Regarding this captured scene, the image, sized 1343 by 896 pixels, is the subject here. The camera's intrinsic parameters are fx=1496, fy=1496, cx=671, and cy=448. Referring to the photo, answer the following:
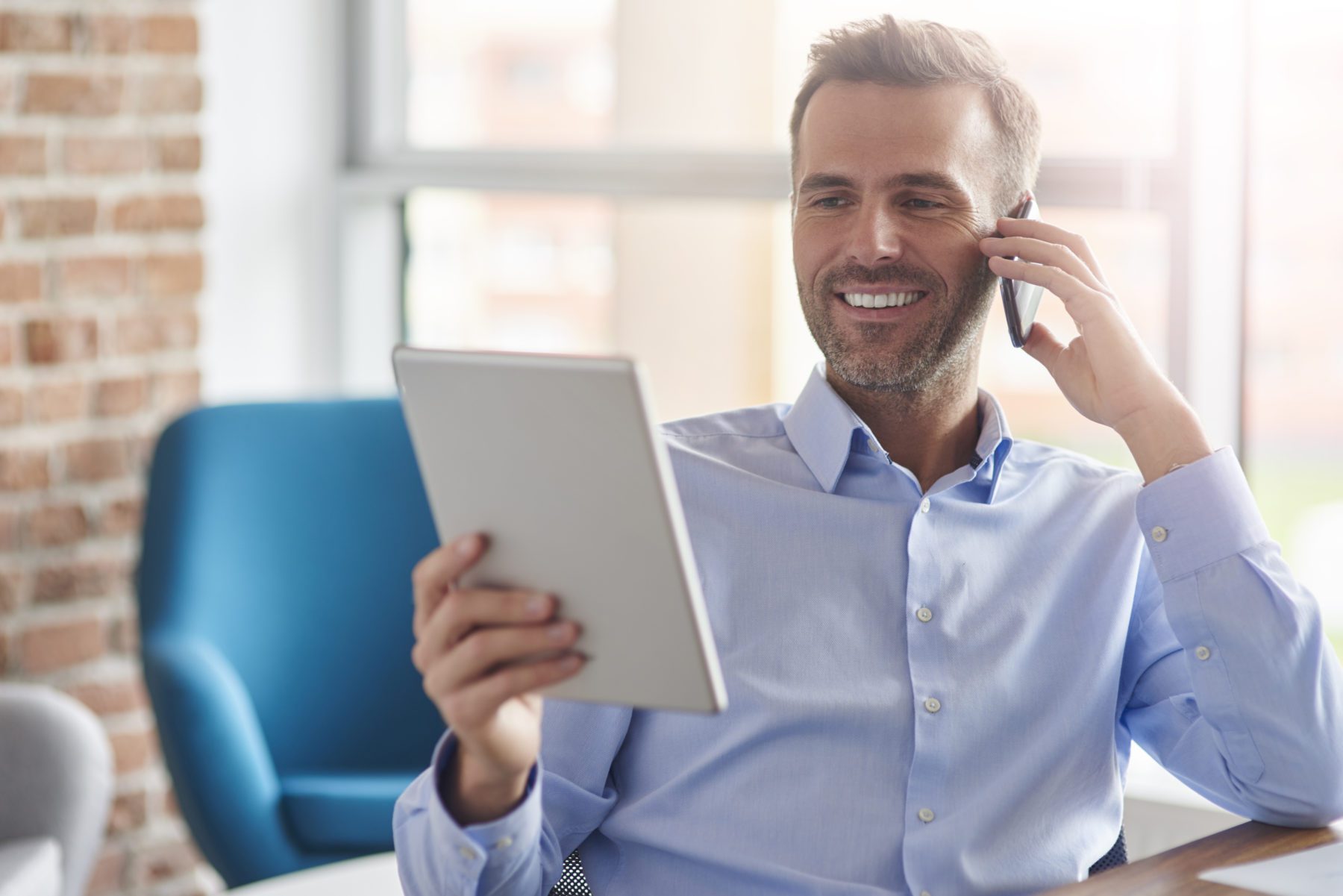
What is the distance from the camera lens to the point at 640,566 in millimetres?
975

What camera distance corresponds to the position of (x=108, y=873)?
276cm

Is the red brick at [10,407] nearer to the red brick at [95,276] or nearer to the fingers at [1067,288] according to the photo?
the red brick at [95,276]

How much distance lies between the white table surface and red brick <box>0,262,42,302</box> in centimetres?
122

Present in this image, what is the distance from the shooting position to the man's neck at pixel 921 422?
5.21ft

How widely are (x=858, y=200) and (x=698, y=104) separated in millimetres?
1553

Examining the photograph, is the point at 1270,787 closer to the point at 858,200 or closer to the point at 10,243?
the point at 858,200

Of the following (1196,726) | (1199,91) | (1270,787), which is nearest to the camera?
(1270,787)

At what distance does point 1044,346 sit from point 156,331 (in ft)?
5.94

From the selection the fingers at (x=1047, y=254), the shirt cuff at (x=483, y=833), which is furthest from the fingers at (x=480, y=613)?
the fingers at (x=1047, y=254)

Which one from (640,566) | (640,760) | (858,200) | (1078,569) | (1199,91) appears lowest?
(640,760)

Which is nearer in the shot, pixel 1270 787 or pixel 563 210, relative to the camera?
pixel 1270 787

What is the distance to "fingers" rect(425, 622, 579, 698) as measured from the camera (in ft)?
3.29

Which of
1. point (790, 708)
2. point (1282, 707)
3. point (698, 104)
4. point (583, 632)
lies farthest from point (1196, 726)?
point (698, 104)

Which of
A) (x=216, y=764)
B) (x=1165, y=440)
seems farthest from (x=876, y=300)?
(x=216, y=764)
